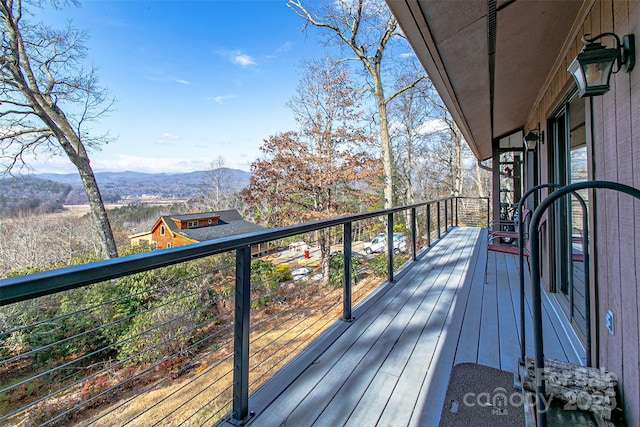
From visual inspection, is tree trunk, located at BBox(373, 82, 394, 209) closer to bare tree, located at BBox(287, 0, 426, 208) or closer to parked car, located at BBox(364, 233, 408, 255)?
bare tree, located at BBox(287, 0, 426, 208)

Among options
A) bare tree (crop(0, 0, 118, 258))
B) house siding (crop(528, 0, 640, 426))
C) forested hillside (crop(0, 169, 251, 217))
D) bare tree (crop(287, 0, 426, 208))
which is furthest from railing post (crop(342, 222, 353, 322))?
forested hillside (crop(0, 169, 251, 217))

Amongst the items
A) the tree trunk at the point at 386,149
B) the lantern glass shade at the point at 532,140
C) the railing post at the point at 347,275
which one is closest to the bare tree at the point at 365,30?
the tree trunk at the point at 386,149

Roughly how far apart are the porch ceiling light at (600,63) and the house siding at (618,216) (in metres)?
0.04

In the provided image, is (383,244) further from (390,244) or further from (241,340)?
(241,340)

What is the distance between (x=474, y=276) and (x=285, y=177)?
31.6 ft

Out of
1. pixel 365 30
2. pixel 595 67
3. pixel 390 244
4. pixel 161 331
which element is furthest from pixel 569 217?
pixel 365 30

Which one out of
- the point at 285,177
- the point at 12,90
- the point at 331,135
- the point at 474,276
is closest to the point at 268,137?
the point at 285,177

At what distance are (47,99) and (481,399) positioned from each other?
13.0 m

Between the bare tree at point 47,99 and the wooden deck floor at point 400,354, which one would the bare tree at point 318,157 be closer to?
the bare tree at point 47,99

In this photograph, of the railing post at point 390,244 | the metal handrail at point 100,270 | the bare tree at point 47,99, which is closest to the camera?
the metal handrail at point 100,270

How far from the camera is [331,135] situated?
495 inches

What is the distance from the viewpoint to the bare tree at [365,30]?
9602 mm

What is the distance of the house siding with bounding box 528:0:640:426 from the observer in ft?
4.18

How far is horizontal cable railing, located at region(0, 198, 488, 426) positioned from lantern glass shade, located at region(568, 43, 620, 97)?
161 cm
